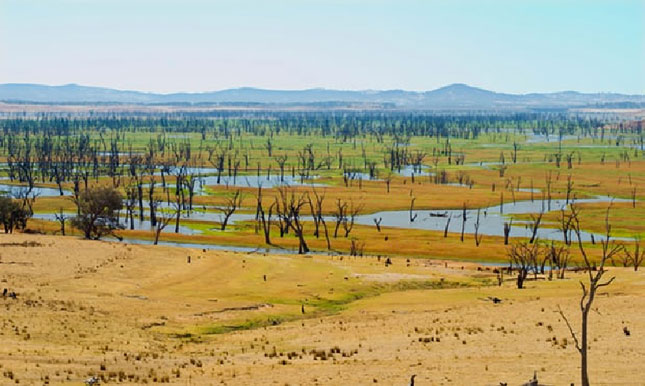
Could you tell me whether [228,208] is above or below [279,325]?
below

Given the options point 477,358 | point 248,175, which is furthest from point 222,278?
point 248,175

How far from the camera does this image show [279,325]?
1885 inches

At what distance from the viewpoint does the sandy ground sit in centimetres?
3262

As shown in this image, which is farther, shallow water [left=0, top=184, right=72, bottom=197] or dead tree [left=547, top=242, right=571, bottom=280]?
shallow water [left=0, top=184, right=72, bottom=197]

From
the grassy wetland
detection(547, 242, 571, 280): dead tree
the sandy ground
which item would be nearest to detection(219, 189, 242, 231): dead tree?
the grassy wetland

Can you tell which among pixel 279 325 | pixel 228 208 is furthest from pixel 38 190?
pixel 279 325

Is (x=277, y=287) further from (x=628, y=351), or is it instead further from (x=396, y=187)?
(x=396, y=187)

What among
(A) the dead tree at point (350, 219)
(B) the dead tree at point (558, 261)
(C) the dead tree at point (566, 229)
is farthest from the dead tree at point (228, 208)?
(B) the dead tree at point (558, 261)

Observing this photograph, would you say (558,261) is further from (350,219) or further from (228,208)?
(228,208)

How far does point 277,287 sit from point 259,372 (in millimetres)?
27543

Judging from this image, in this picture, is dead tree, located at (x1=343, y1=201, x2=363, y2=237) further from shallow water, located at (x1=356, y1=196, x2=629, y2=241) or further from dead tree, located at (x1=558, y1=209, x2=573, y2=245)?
dead tree, located at (x1=558, y1=209, x2=573, y2=245)

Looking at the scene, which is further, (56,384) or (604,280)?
(604,280)

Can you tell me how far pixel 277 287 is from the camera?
60875 millimetres

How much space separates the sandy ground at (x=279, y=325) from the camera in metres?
32.6
